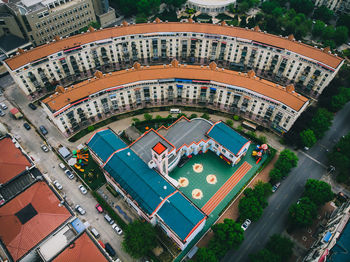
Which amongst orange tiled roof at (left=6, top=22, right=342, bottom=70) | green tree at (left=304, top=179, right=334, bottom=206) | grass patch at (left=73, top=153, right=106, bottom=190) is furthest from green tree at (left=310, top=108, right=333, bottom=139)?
grass patch at (left=73, top=153, right=106, bottom=190)

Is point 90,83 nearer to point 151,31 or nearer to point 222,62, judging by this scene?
point 151,31

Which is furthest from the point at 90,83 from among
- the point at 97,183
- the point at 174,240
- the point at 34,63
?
the point at 174,240

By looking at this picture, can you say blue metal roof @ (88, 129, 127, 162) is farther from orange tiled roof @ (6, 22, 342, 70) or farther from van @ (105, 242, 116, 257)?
orange tiled roof @ (6, 22, 342, 70)

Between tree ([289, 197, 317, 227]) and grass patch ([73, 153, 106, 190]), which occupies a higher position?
tree ([289, 197, 317, 227])

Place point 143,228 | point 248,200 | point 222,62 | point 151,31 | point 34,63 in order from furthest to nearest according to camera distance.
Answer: point 222,62, point 151,31, point 34,63, point 248,200, point 143,228

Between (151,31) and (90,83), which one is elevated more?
(151,31)

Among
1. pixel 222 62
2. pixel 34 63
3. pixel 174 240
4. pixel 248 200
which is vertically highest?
pixel 34 63
